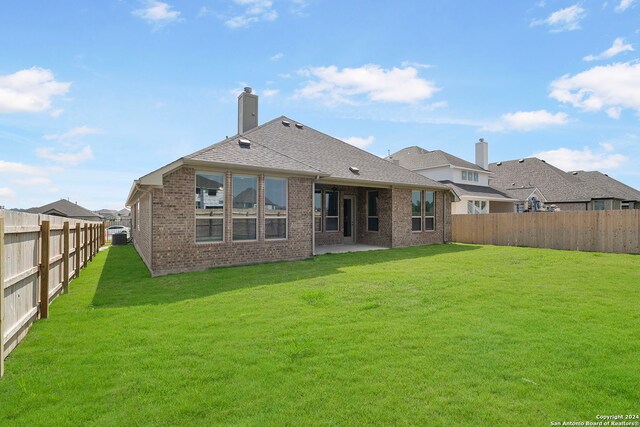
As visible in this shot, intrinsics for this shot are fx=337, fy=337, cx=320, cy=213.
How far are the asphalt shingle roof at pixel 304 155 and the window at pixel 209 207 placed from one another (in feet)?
2.13

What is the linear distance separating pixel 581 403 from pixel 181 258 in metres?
8.84

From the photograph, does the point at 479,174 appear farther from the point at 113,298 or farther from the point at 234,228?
the point at 113,298

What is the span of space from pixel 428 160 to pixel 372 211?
1312cm

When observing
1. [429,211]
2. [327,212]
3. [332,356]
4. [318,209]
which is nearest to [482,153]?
[429,211]

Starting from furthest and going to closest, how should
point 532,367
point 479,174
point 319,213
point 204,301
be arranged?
point 479,174 < point 319,213 < point 204,301 < point 532,367

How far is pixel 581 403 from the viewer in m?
2.92

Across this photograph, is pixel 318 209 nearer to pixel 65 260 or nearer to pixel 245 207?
pixel 245 207

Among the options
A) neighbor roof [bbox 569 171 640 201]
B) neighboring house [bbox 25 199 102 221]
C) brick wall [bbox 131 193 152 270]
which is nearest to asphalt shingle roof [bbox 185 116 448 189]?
brick wall [bbox 131 193 152 270]

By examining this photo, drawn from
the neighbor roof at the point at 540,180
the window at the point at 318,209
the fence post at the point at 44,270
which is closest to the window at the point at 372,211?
the window at the point at 318,209

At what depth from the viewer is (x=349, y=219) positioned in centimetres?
1669

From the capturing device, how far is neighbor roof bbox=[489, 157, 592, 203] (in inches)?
1091

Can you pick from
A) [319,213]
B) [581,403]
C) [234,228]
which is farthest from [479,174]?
[581,403]

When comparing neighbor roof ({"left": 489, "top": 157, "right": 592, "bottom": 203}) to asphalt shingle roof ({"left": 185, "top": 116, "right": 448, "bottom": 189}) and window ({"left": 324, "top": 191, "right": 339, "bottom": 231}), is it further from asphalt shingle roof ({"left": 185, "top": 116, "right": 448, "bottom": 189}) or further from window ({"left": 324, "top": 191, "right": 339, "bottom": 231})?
window ({"left": 324, "top": 191, "right": 339, "bottom": 231})

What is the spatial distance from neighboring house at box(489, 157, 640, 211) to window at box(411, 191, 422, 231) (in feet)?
53.6
